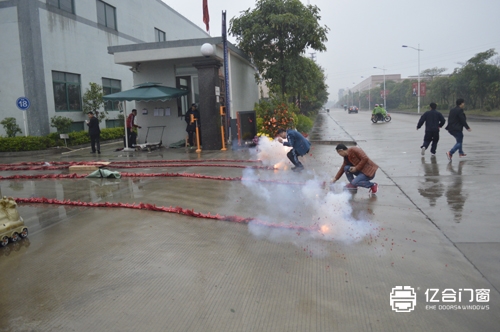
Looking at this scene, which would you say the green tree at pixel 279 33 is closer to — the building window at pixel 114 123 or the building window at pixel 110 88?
the building window at pixel 110 88

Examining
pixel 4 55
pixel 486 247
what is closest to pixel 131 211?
pixel 486 247

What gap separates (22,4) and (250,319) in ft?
65.5

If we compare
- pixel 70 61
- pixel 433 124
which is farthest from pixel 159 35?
pixel 433 124

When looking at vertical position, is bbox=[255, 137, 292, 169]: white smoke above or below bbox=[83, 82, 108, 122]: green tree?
below

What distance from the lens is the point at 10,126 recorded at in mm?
18359

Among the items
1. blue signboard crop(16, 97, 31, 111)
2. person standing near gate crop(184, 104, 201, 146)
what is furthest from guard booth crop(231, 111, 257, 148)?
blue signboard crop(16, 97, 31, 111)

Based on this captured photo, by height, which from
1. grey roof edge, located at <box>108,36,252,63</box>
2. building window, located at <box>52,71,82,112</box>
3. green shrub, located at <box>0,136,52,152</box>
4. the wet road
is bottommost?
the wet road

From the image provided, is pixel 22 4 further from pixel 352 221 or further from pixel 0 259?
pixel 352 221

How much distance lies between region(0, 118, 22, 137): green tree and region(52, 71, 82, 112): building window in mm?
2334

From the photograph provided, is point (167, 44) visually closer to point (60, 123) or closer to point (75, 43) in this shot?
point (60, 123)

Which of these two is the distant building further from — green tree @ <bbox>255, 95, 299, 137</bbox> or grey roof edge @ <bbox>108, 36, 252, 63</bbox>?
green tree @ <bbox>255, 95, 299, 137</bbox>

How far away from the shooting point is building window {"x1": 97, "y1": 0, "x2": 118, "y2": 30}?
78.8 feet

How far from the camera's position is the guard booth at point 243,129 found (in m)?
16.7

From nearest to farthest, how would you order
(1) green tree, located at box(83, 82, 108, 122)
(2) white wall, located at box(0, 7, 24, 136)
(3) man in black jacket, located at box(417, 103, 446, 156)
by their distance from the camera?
(3) man in black jacket, located at box(417, 103, 446, 156)
(2) white wall, located at box(0, 7, 24, 136)
(1) green tree, located at box(83, 82, 108, 122)
